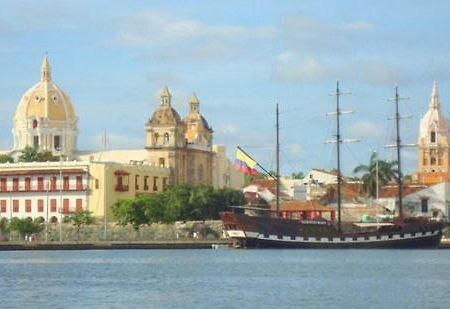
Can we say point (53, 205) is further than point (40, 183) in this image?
No

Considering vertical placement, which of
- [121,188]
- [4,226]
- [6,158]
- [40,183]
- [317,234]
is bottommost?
[317,234]

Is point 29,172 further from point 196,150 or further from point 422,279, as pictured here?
point 422,279

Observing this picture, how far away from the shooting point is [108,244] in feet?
392

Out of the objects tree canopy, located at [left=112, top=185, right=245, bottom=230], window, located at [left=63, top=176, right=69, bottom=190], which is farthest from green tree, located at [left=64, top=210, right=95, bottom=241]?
window, located at [left=63, top=176, right=69, bottom=190]

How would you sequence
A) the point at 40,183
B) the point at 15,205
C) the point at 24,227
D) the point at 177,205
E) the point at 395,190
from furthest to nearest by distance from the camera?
the point at 395,190
the point at 15,205
the point at 40,183
the point at 177,205
the point at 24,227

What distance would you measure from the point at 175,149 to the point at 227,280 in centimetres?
8886

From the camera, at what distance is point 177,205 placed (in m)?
136

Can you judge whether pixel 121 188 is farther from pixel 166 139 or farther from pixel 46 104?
pixel 46 104

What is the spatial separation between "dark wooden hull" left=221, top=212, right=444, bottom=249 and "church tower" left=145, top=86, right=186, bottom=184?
140ft

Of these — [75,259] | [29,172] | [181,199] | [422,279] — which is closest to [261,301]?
[422,279]

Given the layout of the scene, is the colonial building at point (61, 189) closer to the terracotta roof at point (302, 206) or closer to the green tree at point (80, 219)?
the green tree at point (80, 219)

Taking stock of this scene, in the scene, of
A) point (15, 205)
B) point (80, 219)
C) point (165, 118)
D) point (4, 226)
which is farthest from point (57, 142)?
point (80, 219)

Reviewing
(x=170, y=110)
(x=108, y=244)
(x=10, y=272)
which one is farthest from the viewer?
(x=170, y=110)

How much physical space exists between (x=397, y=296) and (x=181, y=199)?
258 feet
